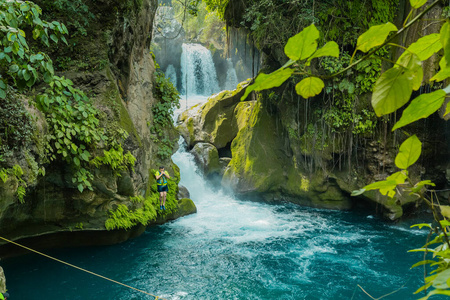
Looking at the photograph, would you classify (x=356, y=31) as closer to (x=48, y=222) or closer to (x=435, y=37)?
(x=48, y=222)

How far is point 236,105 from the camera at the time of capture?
14.5 metres

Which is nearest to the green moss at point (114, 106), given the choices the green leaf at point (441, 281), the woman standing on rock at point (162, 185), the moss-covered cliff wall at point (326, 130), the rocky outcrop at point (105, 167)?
the rocky outcrop at point (105, 167)

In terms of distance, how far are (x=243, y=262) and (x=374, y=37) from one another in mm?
6755

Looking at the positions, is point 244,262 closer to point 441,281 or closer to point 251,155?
point 251,155

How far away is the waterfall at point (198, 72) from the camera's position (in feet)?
69.1

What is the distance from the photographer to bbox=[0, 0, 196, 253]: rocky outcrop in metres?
5.12

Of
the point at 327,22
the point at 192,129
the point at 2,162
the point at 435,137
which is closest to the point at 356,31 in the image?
the point at 327,22

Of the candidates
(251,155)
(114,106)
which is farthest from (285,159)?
(114,106)

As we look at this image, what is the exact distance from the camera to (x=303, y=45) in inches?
19.8

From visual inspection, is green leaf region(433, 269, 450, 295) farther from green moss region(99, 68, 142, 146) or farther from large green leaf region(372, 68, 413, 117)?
green moss region(99, 68, 142, 146)

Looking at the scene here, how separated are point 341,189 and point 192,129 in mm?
7160

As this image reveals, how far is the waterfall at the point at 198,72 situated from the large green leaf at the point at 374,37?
2049 centimetres

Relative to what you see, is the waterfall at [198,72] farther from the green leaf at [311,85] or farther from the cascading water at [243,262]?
the green leaf at [311,85]

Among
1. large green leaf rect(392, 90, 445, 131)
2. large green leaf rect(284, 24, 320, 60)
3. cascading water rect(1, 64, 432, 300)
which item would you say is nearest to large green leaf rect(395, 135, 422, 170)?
large green leaf rect(392, 90, 445, 131)
